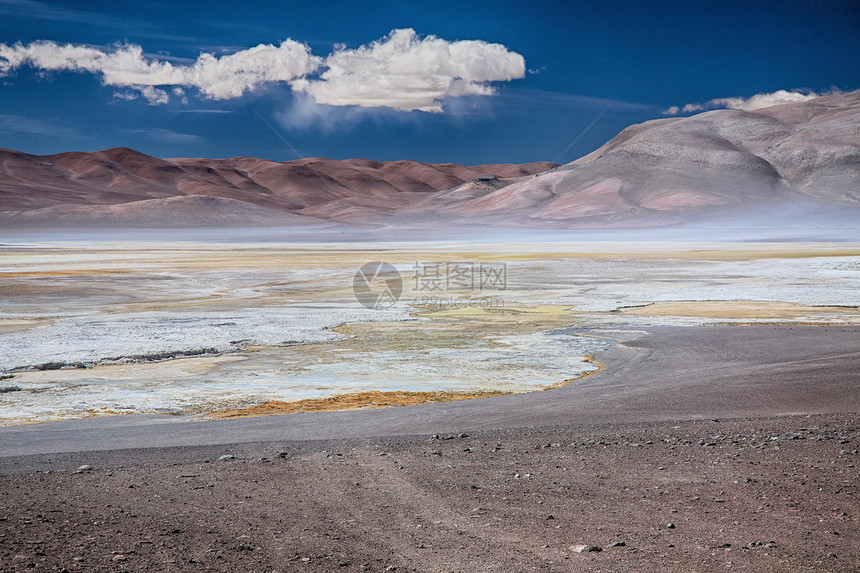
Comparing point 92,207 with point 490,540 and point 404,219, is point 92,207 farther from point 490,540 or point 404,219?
point 490,540

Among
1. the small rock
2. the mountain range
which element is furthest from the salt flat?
the mountain range

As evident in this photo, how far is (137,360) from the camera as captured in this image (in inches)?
520

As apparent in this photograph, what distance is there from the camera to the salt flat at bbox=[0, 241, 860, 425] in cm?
1102

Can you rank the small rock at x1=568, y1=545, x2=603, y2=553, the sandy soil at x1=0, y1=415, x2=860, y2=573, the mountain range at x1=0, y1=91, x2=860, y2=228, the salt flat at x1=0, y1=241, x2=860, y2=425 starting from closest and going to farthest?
the sandy soil at x1=0, y1=415, x2=860, y2=573 < the small rock at x1=568, y1=545, x2=603, y2=553 < the salt flat at x1=0, y1=241, x2=860, y2=425 < the mountain range at x1=0, y1=91, x2=860, y2=228

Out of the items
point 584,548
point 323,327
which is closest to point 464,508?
point 584,548

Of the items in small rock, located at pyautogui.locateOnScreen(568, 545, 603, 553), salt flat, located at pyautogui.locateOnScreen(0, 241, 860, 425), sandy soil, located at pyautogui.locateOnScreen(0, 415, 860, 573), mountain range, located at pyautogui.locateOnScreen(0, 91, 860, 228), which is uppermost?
mountain range, located at pyautogui.locateOnScreen(0, 91, 860, 228)

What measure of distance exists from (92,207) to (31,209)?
1399 cm

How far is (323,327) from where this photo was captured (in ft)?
56.7

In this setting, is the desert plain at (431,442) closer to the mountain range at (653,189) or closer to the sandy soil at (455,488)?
the sandy soil at (455,488)

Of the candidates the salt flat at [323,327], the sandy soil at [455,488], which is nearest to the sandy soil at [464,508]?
the sandy soil at [455,488]

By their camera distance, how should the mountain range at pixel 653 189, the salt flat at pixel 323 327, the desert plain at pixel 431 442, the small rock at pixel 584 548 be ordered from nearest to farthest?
the small rock at pixel 584 548 < the desert plain at pixel 431 442 < the salt flat at pixel 323 327 < the mountain range at pixel 653 189

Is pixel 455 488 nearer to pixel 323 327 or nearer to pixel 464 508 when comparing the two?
pixel 464 508

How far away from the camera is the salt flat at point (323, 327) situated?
1102cm

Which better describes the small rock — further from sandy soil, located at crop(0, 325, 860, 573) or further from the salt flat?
the salt flat
